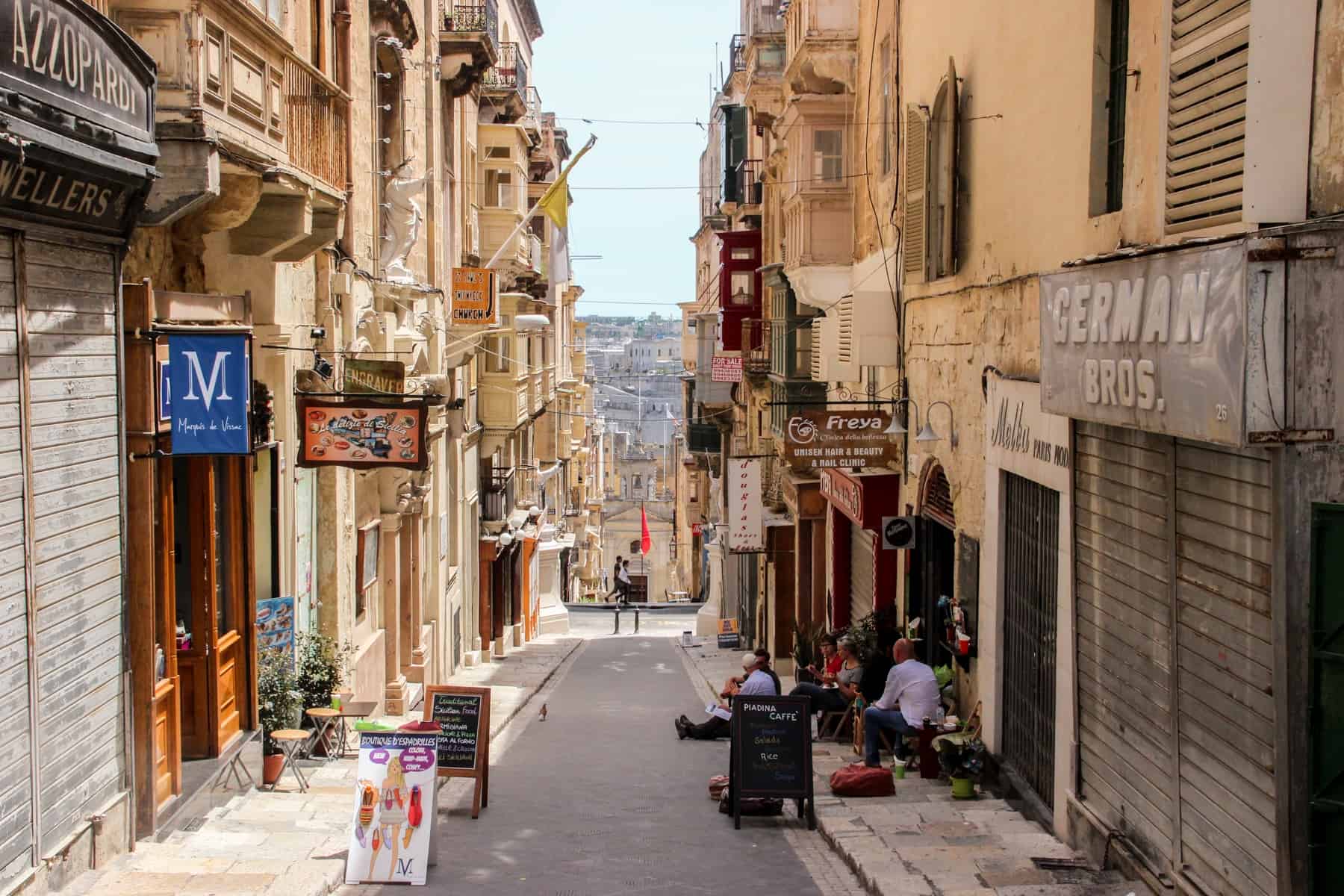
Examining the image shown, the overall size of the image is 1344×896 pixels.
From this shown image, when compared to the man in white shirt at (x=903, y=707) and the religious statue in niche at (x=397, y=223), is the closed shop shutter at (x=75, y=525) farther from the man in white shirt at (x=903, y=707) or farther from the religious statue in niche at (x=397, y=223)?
the religious statue in niche at (x=397, y=223)

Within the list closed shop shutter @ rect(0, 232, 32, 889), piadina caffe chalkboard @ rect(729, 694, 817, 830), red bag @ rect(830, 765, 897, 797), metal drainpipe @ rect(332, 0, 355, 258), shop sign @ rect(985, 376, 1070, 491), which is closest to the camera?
closed shop shutter @ rect(0, 232, 32, 889)

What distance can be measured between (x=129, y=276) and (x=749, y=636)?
24922 mm

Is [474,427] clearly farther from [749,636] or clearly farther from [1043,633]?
[1043,633]

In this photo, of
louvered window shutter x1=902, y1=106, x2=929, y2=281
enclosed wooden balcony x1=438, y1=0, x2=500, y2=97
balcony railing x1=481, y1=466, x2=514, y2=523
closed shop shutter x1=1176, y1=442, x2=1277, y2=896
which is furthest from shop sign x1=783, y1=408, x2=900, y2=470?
balcony railing x1=481, y1=466, x2=514, y2=523

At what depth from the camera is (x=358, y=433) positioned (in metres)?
12.4

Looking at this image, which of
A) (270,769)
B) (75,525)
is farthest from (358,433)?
(75,525)

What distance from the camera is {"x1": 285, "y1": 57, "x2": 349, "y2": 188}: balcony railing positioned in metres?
11.3

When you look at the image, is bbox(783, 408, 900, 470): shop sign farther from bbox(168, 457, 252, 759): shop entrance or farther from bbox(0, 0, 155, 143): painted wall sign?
bbox(0, 0, 155, 143): painted wall sign

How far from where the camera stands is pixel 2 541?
23.6 ft

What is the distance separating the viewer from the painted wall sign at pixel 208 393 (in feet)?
30.8

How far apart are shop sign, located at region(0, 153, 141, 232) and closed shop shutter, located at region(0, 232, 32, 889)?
0.25 m

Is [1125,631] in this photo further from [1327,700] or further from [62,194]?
[62,194]

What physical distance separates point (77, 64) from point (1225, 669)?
652 centimetres

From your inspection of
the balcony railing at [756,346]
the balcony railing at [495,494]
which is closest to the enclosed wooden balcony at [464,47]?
the balcony railing at [756,346]
